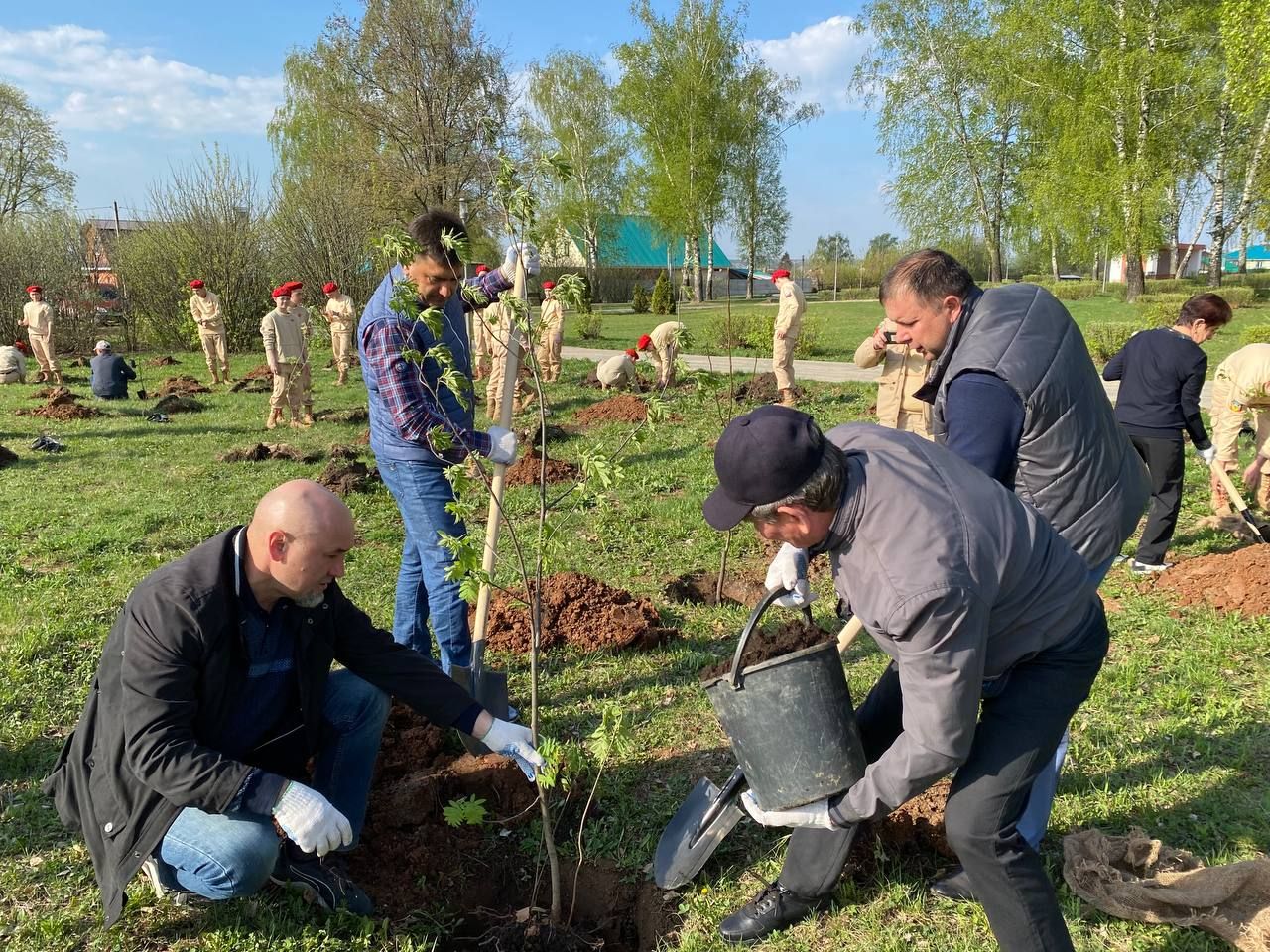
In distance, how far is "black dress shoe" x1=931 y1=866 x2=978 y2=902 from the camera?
2539 millimetres

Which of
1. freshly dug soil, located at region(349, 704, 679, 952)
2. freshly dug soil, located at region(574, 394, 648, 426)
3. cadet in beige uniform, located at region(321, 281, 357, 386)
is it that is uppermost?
cadet in beige uniform, located at region(321, 281, 357, 386)

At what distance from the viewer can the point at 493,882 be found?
281 centimetres

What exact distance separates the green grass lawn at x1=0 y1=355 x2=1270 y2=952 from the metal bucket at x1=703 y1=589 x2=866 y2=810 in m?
0.63

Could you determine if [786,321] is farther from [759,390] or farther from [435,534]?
[435,534]

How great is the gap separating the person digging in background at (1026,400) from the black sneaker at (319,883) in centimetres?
186

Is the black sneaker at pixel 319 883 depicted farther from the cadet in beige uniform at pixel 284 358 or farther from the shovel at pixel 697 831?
the cadet in beige uniform at pixel 284 358

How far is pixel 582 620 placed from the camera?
14.6 feet

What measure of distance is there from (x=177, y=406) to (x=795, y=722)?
41.6 feet

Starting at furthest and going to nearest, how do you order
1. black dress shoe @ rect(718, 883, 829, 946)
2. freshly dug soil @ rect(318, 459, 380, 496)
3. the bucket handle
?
freshly dug soil @ rect(318, 459, 380, 496), black dress shoe @ rect(718, 883, 829, 946), the bucket handle

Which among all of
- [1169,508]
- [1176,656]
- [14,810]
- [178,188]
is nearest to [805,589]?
[1176,656]

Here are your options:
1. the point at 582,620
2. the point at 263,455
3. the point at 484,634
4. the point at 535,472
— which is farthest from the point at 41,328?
the point at 484,634

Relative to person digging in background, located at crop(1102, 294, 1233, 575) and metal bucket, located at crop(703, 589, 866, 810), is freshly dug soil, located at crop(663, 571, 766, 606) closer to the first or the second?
person digging in background, located at crop(1102, 294, 1233, 575)

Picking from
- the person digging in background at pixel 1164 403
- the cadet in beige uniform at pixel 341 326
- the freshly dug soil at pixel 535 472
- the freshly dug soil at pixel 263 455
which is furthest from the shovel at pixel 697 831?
the cadet in beige uniform at pixel 341 326

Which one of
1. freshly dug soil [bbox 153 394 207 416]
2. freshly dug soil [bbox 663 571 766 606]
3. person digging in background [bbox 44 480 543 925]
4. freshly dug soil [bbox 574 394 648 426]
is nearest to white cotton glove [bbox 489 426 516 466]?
person digging in background [bbox 44 480 543 925]
